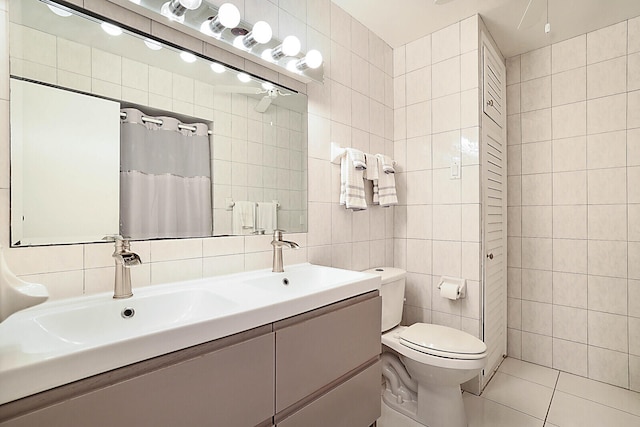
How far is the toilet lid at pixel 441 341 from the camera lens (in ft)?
5.02

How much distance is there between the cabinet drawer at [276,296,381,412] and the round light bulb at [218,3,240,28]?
1137mm

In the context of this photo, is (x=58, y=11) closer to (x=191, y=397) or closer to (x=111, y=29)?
(x=111, y=29)

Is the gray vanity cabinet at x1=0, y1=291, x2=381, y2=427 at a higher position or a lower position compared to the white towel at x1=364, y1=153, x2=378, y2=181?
lower

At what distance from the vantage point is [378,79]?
7.28ft

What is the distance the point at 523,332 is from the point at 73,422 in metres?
2.73

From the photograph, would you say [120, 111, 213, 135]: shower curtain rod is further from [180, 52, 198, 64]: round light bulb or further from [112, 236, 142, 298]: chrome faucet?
[112, 236, 142, 298]: chrome faucet

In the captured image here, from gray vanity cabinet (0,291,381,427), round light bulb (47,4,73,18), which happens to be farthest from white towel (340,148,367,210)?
round light bulb (47,4,73,18)

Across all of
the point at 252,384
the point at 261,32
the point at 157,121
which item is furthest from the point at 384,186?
the point at 252,384

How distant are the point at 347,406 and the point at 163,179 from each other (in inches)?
43.2

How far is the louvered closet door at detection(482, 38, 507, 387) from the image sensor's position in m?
2.02

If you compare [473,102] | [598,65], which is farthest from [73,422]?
[598,65]

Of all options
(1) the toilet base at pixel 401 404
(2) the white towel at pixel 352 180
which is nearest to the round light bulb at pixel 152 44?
(2) the white towel at pixel 352 180

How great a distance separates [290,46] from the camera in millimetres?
1479

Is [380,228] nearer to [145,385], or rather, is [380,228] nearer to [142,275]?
[142,275]
